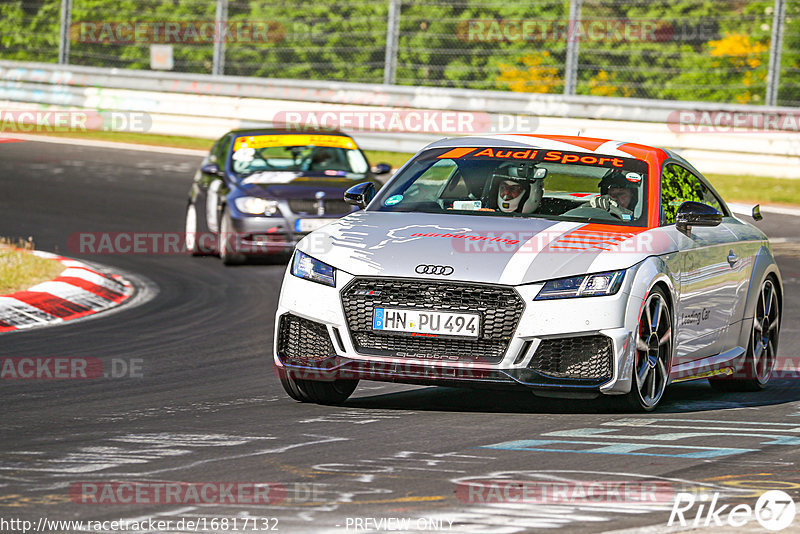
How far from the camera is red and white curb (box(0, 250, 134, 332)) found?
11328 millimetres

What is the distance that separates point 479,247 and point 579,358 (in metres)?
0.76

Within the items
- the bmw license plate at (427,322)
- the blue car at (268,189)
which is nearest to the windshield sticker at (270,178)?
the blue car at (268,189)

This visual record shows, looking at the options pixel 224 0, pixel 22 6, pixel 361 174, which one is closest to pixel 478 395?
pixel 361 174

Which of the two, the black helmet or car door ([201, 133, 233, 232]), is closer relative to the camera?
→ the black helmet

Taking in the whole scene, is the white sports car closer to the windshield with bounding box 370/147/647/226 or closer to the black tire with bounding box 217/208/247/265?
the windshield with bounding box 370/147/647/226

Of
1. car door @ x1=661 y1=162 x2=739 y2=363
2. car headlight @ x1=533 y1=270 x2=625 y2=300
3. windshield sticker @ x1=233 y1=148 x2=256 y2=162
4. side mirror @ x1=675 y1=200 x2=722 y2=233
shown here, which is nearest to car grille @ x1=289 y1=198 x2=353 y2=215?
windshield sticker @ x1=233 y1=148 x2=256 y2=162

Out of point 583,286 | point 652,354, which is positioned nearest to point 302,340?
point 583,286

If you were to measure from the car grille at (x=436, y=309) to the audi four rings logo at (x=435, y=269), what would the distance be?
2.0 inches

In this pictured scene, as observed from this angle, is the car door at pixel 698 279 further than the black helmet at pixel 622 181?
No

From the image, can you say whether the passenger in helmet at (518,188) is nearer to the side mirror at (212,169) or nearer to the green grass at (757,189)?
the side mirror at (212,169)

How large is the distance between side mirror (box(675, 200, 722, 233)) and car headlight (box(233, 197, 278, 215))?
7.27 m

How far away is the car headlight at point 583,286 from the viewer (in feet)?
24.6

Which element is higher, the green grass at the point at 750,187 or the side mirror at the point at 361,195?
the side mirror at the point at 361,195

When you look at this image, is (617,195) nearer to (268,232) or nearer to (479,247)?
(479,247)
